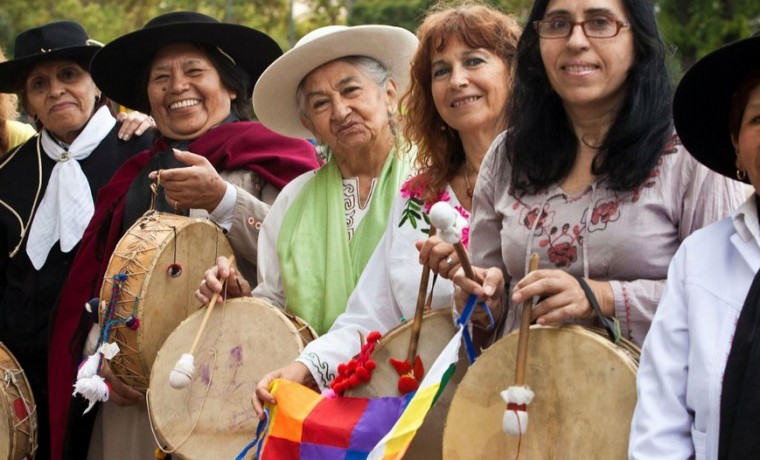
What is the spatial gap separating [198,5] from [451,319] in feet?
83.0

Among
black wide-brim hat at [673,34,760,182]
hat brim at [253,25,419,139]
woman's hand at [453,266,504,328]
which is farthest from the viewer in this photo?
hat brim at [253,25,419,139]

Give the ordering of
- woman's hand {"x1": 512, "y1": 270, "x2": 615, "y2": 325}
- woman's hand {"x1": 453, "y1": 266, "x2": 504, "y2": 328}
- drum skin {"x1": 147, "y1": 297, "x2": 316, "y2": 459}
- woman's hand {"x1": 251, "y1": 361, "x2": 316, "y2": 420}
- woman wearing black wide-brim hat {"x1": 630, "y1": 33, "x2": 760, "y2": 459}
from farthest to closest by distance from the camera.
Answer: drum skin {"x1": 147, "y1": 297, "x2": 316, "y2": 459} → woman's hand {"x1": 251, "y1": 361, "x2": 316, "y2": 420} → woman's hand {"x1": 453, "y1": 266, "x2": 504, "y2": 328} → woman's hand {"x1": 512, "y1": 270, "x2": 615, "y2": 325} → woman wearing black wide-brim hat {"x1": 630, "y1": 33, "x2": 760, "y2": 459}

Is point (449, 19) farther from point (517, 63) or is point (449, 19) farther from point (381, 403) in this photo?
point (381, 403)

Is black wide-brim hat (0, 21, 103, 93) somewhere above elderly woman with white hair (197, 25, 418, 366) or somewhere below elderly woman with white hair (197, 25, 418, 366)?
above

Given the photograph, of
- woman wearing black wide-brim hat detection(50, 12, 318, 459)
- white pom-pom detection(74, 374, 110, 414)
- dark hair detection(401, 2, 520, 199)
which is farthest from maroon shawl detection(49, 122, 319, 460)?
dark hair detection(401, 2, 520, 199)

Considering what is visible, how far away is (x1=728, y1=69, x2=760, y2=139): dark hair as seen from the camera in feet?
9.12

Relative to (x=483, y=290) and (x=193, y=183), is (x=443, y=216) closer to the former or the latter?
(x=483, y=290)

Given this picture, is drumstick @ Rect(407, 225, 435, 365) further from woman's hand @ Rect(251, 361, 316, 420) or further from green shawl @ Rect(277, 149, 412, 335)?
green shawl @ Rect(277, 149, 412, 335)

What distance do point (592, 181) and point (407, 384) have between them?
2.71ft

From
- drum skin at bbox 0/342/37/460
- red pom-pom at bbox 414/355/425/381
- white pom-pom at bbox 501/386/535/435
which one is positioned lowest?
drum skin at bbox 0/342/37/460

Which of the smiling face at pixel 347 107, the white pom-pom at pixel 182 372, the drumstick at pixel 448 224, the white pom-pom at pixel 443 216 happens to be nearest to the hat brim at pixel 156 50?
the smiling face at pixel 347 107

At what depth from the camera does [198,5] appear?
2791cm

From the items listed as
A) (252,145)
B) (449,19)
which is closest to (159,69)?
(252,145)

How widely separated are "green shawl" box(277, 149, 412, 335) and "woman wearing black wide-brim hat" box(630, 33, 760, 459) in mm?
1639
